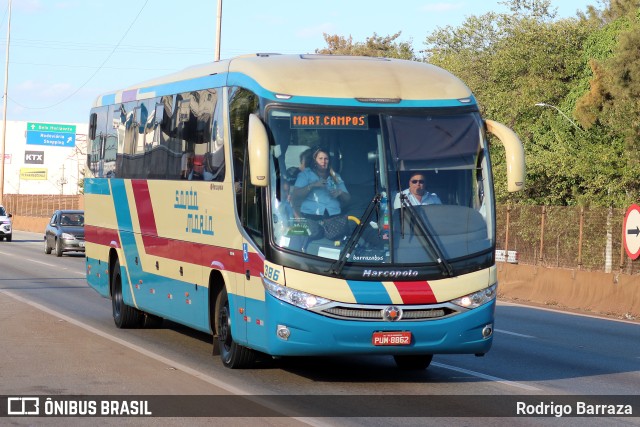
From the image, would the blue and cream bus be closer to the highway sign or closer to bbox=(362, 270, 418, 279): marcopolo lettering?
bbox=(362, 270, 418, 279): marcopolo lettering

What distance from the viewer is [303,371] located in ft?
42.5

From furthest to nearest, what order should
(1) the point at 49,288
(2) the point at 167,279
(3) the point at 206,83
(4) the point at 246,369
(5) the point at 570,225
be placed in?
(5) the point at 570,225
(1) the point at 49,288
(2) the point at 167,279
(3) the point at 206,83
(4) the point at 246,369

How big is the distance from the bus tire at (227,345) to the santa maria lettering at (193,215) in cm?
82

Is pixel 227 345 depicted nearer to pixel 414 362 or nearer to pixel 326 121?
pixel 414 362

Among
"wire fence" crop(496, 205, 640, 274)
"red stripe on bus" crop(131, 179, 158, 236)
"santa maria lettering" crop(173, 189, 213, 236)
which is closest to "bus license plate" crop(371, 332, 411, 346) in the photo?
"santa maria lettering" crop(173, 189, 213, 236)

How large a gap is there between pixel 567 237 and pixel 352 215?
744 inches

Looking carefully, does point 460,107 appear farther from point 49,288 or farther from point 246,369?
point 49,288

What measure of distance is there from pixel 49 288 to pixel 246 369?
13.0 meters

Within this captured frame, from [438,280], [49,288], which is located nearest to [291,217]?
[438,280]

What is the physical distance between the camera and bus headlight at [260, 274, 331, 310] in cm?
1117

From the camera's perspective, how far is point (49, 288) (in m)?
25.0

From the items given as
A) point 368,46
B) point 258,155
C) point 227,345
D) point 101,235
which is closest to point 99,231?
point 101,235

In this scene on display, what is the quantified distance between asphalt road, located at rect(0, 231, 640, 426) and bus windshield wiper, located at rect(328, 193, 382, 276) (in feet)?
3.91

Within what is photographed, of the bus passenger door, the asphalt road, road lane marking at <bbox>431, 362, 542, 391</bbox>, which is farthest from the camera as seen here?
road lane marking at <bbox>431, 362, 542, 391</bbox>
